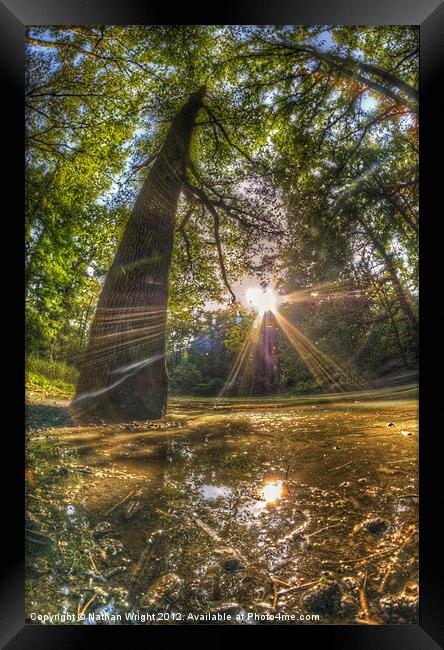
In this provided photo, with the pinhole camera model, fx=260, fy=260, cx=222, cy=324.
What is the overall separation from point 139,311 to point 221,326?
2.43ft

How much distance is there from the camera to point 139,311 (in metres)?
2.30

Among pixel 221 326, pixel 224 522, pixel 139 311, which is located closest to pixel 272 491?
pixel 224 522

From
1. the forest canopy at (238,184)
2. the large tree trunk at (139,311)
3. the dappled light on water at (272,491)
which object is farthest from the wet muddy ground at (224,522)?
the forest canopy at (238,184)

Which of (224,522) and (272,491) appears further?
(272,491)

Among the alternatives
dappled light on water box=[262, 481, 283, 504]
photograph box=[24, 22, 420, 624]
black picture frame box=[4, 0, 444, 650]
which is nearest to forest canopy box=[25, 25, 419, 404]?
photograph box=[24, 22, 420, 624]

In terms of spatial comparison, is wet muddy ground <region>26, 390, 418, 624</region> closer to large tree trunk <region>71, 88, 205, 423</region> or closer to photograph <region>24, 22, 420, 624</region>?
photograph <region>24, 22, 420, 624</region>

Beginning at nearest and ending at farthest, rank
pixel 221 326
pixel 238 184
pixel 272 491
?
1. pixel 272 491
2. pixel 238 184
3. pixel 221 326

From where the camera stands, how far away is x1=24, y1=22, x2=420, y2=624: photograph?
1.45 m

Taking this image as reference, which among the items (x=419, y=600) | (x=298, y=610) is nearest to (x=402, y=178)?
(x=419, y=600)

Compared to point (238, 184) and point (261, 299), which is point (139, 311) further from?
point (238, 184)

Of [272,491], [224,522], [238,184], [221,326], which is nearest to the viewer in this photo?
[224,522]

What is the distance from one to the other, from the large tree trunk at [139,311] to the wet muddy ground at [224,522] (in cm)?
20

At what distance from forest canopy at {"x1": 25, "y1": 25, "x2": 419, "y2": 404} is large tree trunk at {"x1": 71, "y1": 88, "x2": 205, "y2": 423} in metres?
0.07
